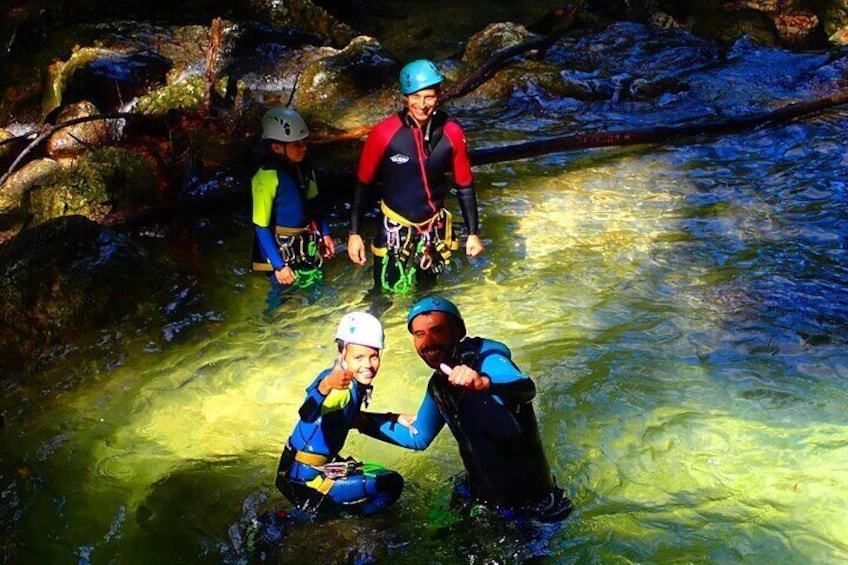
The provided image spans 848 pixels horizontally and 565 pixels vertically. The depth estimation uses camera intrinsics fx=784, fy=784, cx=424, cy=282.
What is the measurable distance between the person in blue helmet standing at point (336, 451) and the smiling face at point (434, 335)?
20cm

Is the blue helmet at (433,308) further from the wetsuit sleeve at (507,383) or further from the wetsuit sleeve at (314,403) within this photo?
the wetsuit sleeve at (314,403)

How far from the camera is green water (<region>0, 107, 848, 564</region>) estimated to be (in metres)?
4.54

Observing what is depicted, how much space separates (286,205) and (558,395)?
109 inches

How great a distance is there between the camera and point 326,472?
170 inches

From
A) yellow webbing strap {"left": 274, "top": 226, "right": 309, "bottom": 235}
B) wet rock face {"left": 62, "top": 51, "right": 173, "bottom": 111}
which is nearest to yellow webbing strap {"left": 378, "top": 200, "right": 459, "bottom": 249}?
yellow webbing strap {"left": 274, "top": 226, "right": 309, "bottom": 235}

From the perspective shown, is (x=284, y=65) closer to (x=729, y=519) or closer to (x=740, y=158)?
(x=740, y=158)

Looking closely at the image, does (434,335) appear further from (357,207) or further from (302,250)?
(302,250)

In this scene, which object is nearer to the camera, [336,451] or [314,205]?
[336,451]

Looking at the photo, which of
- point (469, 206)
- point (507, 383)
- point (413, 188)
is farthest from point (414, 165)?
point (507, 383)

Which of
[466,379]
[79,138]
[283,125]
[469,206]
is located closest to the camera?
[466,379]

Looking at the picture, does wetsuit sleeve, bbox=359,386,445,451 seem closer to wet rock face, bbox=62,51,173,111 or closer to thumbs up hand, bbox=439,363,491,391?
thumbs up hand, bbox=439,363,491,391

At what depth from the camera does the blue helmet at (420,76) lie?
19.0ft

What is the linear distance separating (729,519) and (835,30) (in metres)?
16.4

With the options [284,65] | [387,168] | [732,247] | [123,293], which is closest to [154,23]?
[284,65]
